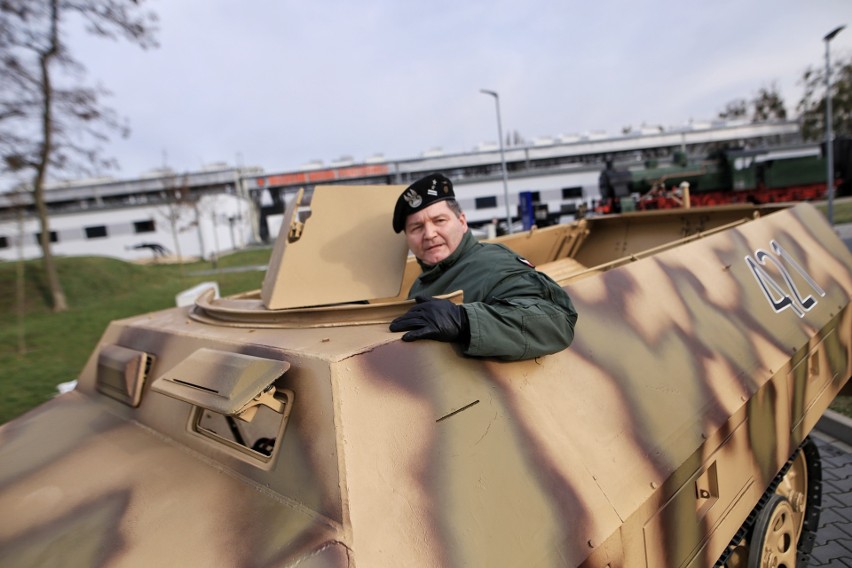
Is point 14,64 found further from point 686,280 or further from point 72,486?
point 686,280

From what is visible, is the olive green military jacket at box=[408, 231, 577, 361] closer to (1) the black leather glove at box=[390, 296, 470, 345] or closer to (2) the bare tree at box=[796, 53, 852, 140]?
(1) the black leather glove at box=[390, 296, 470, 345]

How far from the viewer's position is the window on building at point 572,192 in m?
31.6

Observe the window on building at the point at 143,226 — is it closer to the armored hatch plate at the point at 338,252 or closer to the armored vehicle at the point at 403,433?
the armored vehicle at the point at 403,433

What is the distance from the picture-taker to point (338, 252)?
2617mm

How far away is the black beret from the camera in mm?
2451

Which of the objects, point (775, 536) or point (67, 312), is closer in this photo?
point (775, 536)

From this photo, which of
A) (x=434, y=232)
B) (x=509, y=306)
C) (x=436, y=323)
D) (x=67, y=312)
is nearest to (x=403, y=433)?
(x=436, y=323)

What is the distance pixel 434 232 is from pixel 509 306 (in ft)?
2.56

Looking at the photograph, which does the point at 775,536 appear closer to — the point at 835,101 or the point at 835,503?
the point at 835,503

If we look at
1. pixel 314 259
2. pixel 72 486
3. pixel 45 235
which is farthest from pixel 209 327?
pixel 45 235

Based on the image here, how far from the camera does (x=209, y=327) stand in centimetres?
234

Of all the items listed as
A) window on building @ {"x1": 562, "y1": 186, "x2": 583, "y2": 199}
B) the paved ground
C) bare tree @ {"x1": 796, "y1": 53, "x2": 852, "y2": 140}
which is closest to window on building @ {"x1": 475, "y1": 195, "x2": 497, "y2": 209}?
window on building @ {"x1": 562, "y1": 186, "x2": 583, "y2": 199}

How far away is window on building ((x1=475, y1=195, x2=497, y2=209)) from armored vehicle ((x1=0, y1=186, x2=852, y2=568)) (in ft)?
98.6

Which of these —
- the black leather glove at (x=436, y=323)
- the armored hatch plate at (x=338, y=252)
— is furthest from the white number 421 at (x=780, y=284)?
the black leather glove at (x=436, y=323)
